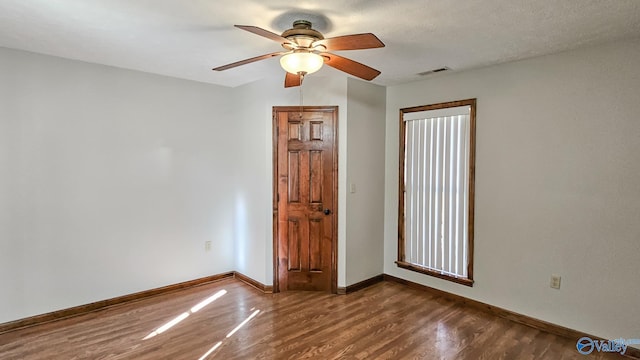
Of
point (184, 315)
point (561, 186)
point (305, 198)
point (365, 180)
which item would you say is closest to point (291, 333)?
point (184, 315)

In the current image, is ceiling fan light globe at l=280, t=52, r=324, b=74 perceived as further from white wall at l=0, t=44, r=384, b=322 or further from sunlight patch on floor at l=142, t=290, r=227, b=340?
sunlight patch on floor at l=142, t=290, r=227, b=340

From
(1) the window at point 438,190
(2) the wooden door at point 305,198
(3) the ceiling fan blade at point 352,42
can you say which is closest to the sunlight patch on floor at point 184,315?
(2) the wooden door at point 305,198

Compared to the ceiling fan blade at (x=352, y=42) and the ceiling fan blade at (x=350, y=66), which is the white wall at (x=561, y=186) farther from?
the ceiling fan blade at (x=352, y=42)

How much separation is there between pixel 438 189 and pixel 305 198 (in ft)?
4.74

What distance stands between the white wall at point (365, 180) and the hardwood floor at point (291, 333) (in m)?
0.51

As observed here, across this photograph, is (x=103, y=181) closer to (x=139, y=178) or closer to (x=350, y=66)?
(x=139, y=178)

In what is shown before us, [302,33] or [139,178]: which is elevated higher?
[302,33]

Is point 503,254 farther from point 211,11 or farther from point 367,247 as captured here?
point 211,11

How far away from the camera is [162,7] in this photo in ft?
6.67

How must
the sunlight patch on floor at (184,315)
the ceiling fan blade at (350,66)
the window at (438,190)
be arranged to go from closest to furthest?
the ceiling fan blade at (350,66), the sunlight patch on floor at (184,315), the window at (438,190)

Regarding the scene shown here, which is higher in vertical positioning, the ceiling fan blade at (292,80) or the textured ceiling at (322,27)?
the textured ceiling at (322,27)

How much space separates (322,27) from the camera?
232 centimetres

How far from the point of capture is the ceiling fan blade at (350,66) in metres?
2.33

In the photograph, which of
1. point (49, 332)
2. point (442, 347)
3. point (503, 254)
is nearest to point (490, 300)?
point (503, 254)
